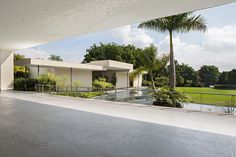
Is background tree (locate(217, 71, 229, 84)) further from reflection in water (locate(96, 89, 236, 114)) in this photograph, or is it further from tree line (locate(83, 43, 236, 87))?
reflection in water (locate(96, 89, 236, 114))

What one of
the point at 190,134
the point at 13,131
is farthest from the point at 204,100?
the point at 13,131

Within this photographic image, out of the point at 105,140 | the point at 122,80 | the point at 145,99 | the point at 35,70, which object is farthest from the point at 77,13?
the point at 122,80

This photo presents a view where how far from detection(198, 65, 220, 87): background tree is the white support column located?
27395 mm

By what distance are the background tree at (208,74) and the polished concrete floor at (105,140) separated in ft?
99.2

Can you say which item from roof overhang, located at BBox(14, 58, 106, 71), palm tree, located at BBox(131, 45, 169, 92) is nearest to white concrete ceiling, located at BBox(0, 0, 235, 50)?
palm tree, located at BBox(131, 45, 169, 92)

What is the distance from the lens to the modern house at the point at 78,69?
1780cm

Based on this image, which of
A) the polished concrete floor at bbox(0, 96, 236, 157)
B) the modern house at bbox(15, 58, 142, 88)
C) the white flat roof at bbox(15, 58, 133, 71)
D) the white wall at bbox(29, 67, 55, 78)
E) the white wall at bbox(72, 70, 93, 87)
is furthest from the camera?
the white wall at bbox(72, 70, 93, 87)

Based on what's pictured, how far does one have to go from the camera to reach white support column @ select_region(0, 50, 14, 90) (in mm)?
17047

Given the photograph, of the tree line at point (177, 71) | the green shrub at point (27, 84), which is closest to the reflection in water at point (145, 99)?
the green shrub at point (27, 84)

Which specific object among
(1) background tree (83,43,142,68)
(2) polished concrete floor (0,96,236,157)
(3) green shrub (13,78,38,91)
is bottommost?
(2) polished concrete floor (0,96,236,157)

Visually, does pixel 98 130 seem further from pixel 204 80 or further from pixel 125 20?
pixel 204 80

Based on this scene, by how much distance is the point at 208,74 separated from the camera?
111 ft

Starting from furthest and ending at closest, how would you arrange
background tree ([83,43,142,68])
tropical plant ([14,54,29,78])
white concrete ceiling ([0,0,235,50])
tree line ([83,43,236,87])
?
background tree ([83,43,142,68]) → tree line ([83,43,236,87]) → tropical plant ([14,54,29,78]) → white concrete ceiling ([0,0,235,50])

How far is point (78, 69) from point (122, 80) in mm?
8660
